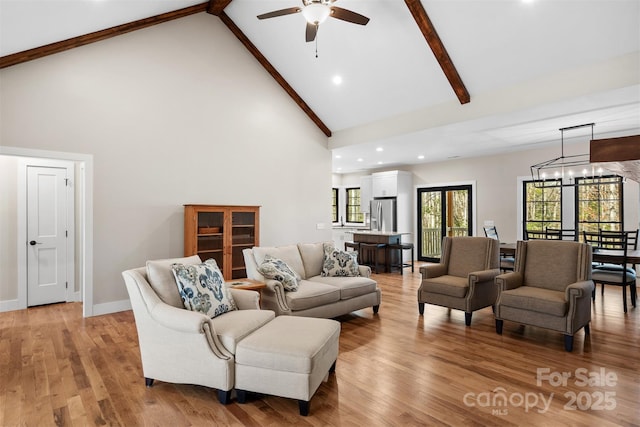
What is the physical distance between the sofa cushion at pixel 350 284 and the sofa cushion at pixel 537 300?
1490 mm

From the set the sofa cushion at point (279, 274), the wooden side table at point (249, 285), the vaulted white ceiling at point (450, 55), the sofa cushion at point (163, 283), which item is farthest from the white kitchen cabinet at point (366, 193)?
the sofa cushion at point (163, 283)

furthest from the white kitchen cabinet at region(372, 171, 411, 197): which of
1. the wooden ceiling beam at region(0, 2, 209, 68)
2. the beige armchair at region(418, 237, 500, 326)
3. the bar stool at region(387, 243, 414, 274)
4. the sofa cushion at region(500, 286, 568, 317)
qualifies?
the wooden ceiling beam at region(0, 2, 209, 68)

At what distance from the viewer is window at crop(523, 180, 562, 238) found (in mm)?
7426

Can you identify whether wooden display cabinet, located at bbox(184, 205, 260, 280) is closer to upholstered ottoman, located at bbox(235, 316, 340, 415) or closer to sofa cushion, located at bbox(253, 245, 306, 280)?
sofa cushion, located at bbox(253, 245, 306, 280)

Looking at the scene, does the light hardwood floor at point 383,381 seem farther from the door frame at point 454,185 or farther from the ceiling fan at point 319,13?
the door frame at point 454,185

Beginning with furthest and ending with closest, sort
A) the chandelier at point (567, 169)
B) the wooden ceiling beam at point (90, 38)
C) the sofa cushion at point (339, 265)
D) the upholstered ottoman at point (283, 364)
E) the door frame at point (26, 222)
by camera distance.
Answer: the chandelier at point (567, 169) < the door frame at point (26, 222) < the sofa cushion at point (339, 265) < the wooden ceiling beam at point (90, 38) < the upholstered ottoman at point (283, 364)

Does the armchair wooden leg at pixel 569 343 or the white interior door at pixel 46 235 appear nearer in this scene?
the armchair wooden leg at pixel 569 343

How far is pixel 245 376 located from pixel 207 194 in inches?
151

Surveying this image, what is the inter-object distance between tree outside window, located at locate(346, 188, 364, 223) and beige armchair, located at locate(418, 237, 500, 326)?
6.25 metres

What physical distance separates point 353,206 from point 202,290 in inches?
345

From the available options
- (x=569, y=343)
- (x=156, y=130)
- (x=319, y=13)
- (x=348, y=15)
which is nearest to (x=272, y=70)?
(x=156, y=130)

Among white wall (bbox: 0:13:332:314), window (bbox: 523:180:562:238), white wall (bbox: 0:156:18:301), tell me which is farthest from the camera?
window (bbox: 523:180:562:238)

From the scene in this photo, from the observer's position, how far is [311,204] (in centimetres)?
727

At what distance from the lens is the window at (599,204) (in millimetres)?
6641
